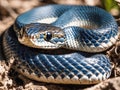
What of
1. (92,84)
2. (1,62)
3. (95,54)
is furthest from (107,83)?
(1,62)

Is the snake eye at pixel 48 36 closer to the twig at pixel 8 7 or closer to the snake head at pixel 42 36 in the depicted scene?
the snake head at pixel 42 36

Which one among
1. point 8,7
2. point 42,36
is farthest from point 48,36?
point 8,7

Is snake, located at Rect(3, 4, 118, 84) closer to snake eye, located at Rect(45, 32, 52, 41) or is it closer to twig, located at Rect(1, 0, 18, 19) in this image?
snake eye, located at Rect(45, 32, 52, 41)

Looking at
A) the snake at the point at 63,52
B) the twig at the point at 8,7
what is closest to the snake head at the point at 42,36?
the snake at the point at 63,52

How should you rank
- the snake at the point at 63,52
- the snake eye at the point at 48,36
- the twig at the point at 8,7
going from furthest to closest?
the twig at the point at 8,7, the snake eye at the point at 48,36, the snake at the point at 63,52

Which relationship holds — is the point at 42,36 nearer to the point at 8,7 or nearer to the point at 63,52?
the point at 63,52

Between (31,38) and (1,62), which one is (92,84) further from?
(1,62)

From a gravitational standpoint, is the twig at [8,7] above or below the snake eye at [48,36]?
below

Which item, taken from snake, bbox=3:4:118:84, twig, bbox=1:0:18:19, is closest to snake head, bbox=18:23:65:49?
snake, bbox=3:4:118:84
